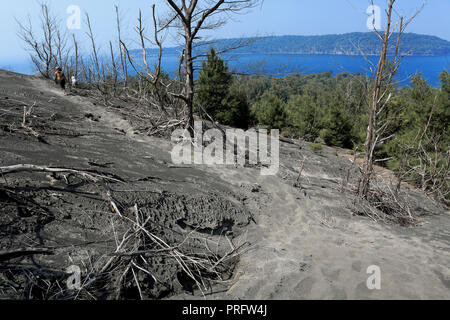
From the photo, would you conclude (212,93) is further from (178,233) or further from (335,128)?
(178,233)

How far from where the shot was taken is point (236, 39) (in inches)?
296

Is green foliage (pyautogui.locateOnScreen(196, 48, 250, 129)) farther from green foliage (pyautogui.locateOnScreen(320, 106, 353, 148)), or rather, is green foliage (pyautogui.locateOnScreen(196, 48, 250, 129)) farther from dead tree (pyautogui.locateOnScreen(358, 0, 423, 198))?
dead tree (pyautogui.locateOnScreen(358, 0, 423, 198))

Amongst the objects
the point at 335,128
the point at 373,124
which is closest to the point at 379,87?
the point at 373,124

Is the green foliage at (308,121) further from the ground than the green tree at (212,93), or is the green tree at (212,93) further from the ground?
the green tree at (212,93)

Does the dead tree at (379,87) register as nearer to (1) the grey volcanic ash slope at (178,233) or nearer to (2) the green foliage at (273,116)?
(1) the grey volcanic ash slope at (178,233)

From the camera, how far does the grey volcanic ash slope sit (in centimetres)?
321

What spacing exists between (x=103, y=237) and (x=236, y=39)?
5.69 metres

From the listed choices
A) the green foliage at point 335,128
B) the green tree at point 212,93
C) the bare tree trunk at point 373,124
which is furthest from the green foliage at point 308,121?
the bare tree trunk at point 373,124

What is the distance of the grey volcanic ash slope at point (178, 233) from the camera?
3213 millimetres

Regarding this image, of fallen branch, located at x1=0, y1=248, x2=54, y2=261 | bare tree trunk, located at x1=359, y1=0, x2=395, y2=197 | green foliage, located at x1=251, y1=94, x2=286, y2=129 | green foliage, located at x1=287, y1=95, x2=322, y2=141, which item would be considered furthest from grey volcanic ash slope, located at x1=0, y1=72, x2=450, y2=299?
green foliage, located at x1=251, y1=94, x2=286, y2=129

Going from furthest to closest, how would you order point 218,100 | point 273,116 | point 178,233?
point 273,116 → point 218,100 → point 178,233

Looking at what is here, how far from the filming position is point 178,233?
4.30m

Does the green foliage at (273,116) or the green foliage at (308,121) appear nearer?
the green foliage at (308,121)
